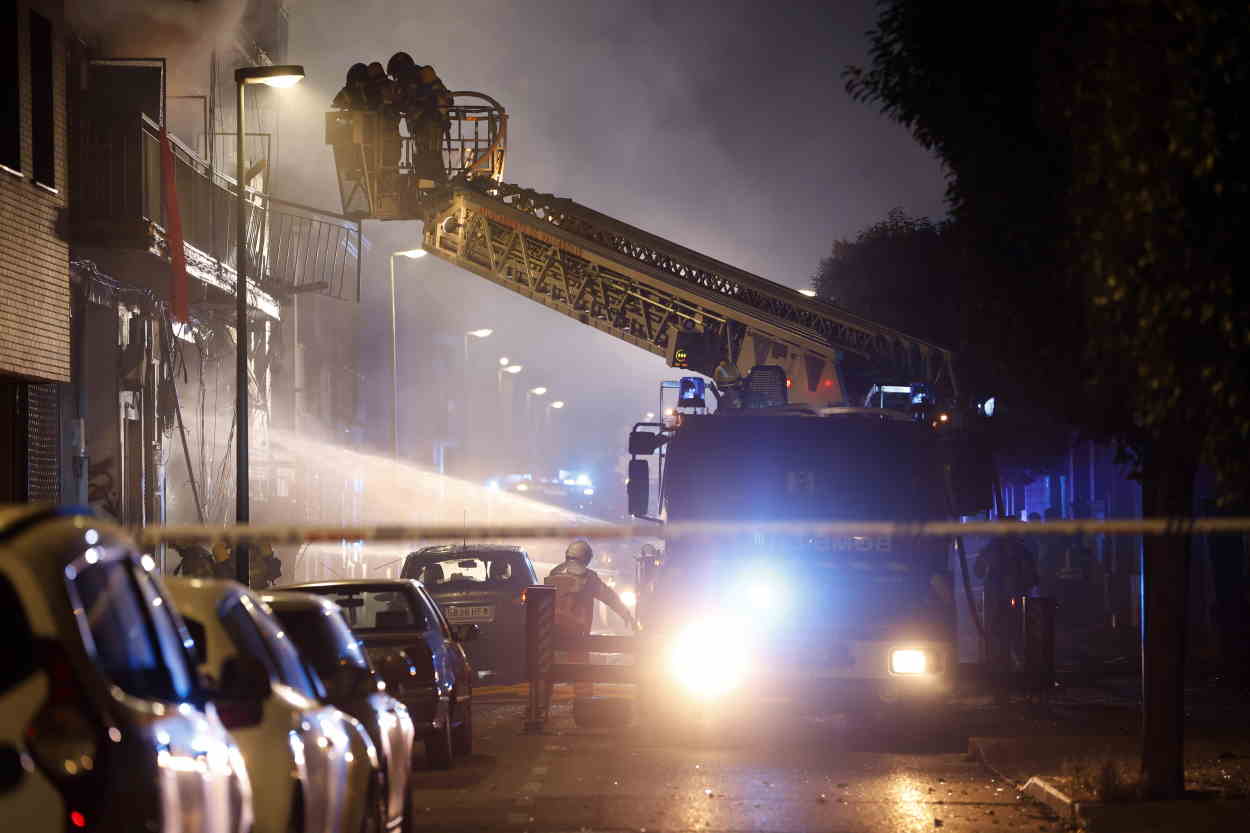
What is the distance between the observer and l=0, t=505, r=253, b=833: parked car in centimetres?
465

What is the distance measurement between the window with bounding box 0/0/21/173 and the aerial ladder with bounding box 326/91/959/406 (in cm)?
604

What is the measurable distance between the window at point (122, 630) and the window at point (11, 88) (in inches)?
639

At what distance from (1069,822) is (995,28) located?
15.6 feet

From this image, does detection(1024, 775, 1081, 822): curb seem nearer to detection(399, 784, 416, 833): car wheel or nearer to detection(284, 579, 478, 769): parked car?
detection(399, 784, 416, 833): car wheel

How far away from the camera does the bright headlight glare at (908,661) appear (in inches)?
591

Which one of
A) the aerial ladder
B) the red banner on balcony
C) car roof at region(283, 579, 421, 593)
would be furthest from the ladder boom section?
car roof at region(283, 579, 421, 593)

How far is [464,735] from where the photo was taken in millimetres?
15289

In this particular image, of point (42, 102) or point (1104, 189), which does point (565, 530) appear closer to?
point (1104, 189)

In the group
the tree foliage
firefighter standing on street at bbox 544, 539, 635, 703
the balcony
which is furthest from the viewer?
the balcony

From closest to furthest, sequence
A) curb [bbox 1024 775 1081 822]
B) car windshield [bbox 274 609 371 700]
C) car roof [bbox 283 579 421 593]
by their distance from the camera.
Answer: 1. car windshield [bbox 274 609 371 700]
2. curb [bbox 1024 775 1081 822]
3. car roof [bbox 283 579 421 593]

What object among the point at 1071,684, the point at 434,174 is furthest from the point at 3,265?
the point at 1071,684

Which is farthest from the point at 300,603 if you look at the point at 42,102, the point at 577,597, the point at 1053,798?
the point at 42,102

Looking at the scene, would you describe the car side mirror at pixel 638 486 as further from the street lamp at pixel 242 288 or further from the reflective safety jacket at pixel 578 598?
the street lamp at pixel 242 288

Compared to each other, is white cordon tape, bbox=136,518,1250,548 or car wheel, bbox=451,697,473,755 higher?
white cordon tape, bbox=136,518,1250,548
